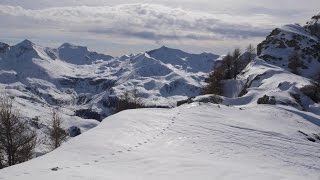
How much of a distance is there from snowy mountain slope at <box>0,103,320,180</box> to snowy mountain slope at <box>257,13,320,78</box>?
62655mm

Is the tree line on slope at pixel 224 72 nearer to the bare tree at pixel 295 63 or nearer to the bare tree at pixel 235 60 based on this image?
the bare tree at pixel 235 60

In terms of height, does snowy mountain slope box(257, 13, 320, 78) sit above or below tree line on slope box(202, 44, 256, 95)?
above

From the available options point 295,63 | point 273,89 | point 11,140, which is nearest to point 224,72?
point 295,63

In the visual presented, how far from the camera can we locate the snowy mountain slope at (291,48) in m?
105

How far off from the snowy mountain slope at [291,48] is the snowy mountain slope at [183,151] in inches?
2467

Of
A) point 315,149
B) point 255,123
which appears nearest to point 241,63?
point 255,123

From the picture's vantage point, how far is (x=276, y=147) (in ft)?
109

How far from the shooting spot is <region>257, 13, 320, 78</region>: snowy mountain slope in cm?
10519

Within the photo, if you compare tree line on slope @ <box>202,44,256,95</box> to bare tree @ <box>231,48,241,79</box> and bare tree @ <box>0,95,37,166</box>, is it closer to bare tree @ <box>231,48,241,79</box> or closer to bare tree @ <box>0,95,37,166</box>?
bare tree @ <box>231,48,241,79</box>

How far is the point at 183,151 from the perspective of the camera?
26391 millimetres

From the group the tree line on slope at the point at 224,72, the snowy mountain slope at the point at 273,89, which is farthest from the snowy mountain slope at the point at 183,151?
the tree line on slope at the point at 224,72

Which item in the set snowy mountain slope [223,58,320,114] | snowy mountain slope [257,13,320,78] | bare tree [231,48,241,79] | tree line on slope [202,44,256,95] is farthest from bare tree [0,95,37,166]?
snowy mountain slope [257,13,320,78]

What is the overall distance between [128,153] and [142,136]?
211 inches

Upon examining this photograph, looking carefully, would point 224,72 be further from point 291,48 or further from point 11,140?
point 11,140
